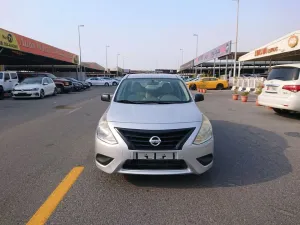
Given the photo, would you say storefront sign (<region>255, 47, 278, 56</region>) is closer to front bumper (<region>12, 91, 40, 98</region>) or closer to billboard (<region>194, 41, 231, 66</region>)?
billboard (<region>194, 41, 231, 66</region>)

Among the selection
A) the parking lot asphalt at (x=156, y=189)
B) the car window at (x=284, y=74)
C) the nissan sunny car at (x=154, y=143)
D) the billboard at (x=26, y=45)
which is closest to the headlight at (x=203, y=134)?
the nissan sunny car at (x=154, y=143)

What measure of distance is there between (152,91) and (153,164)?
6.65ft

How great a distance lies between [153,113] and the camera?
3.89 m

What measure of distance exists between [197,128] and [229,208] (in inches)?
42.8

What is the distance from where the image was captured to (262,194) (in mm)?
3457

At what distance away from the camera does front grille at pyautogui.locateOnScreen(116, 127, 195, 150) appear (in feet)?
11.1

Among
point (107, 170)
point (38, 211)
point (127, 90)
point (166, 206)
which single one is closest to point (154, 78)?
point (127, 90)

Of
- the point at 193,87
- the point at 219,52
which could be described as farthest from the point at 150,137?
the point at 219,52

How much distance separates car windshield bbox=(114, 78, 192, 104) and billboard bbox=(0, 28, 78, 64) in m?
19.2

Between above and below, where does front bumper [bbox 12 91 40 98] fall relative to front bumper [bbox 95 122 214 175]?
below

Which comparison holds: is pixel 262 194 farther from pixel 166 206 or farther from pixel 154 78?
pixel 154 78

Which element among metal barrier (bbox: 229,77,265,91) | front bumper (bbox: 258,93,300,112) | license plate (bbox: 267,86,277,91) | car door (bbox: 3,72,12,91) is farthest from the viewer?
metal barrier (bbox: 229,77,265,91)

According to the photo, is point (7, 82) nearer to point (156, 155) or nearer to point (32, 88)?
point (32, 88)

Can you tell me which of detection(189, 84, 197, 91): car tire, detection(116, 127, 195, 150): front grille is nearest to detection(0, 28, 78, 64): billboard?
detection(189, 84, 197, 91): car tire
